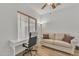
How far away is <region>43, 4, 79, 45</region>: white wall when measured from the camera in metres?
1.58

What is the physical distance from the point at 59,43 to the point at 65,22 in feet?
1.05

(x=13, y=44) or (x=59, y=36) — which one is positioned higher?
(x=59, y=36)

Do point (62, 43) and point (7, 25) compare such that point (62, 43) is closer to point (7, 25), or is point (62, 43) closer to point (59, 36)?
point (59, 36)

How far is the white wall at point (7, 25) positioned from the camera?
1554 millimetres

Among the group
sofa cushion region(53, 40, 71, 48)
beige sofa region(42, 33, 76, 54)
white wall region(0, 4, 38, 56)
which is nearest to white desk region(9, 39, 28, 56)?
white wall region(0, 4, 38, 56)

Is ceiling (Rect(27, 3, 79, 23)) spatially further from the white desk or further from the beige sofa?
the white desk

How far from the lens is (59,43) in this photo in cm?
161

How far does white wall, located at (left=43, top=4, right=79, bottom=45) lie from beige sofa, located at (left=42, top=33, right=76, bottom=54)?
0.26ft

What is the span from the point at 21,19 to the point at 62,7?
619 mm

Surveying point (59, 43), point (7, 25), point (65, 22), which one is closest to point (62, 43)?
point (59, 43)

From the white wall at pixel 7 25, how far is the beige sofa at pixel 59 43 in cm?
48

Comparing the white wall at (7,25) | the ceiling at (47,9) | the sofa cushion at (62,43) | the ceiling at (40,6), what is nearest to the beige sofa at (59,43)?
the sofa cushion at (62,43)

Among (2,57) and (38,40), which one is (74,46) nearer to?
(38,40)

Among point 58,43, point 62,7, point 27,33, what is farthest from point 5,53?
point 62,7
